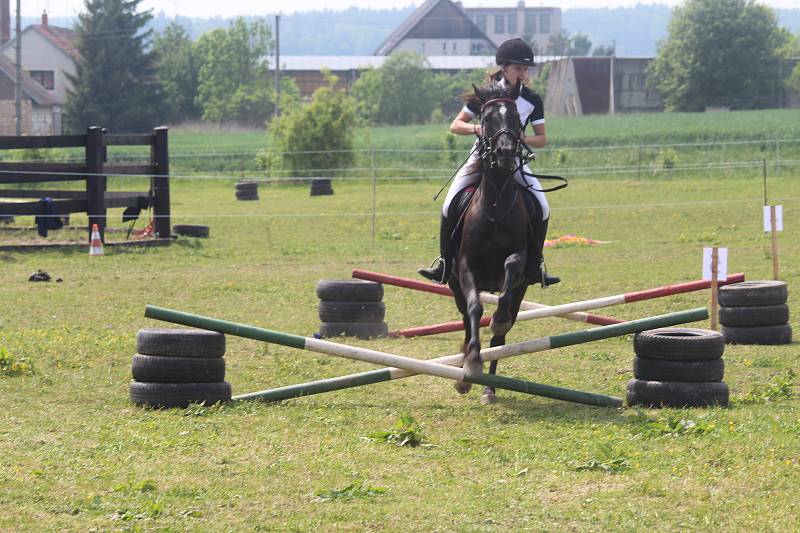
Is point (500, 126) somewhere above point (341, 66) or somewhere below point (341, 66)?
below

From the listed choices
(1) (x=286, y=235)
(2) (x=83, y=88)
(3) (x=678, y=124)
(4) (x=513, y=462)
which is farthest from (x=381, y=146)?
(4) (x=513, y=462)

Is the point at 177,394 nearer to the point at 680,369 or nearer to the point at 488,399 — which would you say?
the point at 488,399

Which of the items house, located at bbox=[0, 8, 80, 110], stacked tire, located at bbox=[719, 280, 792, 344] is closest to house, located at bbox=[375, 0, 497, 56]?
house, located at bbox=[0, 8, 80, 110]

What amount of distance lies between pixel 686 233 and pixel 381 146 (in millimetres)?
39941

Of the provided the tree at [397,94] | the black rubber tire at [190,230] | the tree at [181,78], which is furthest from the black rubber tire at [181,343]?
the tree at [397,94]

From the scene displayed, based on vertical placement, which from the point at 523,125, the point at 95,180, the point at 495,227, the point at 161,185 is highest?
the point at 523,125

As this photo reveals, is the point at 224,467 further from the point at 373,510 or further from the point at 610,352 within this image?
the point at 610,352

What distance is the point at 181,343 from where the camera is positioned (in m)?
8.62

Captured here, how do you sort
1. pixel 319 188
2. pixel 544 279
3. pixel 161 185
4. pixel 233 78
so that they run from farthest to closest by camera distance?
pixel 233 78, pixel 319 188, pixel 161 185, pixel 544 279

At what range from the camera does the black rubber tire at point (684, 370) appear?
8.61m

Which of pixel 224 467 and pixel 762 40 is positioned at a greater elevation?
pixel 762 40

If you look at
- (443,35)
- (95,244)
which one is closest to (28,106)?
(95,244)

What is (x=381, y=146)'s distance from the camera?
2522 inches

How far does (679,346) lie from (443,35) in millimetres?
155726
